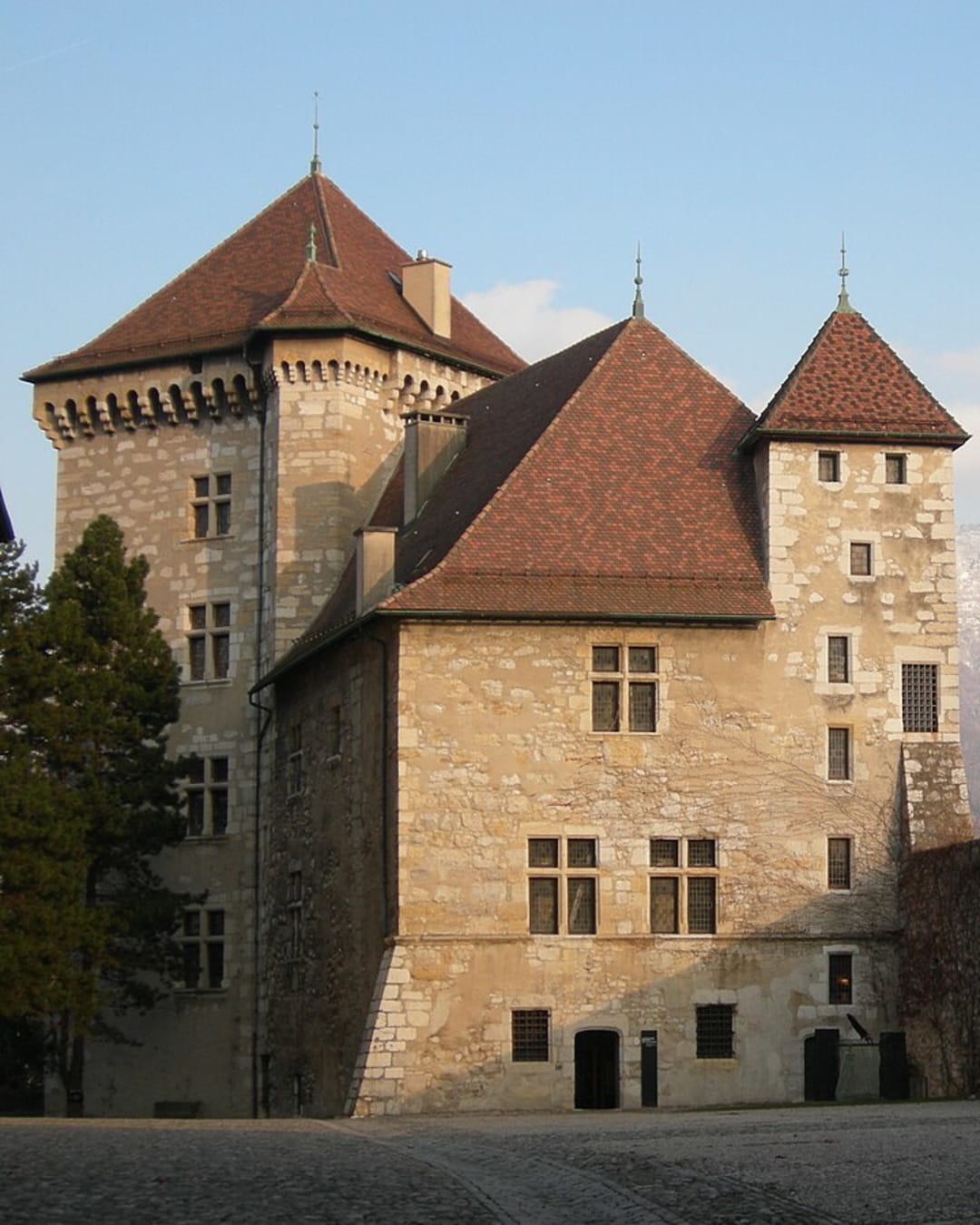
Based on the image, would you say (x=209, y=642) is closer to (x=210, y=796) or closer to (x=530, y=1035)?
(x=210, y=796)

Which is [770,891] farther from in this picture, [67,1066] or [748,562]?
[67,1066]

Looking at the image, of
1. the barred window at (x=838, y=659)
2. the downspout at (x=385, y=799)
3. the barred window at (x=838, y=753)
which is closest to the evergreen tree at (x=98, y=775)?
the downspout at (x=385, y=799)

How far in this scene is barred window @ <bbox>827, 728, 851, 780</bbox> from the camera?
3888 centimetres

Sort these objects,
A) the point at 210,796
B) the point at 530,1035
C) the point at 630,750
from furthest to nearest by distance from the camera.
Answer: the point at 210,796 → the point at 630,750 → the point at 530,1035

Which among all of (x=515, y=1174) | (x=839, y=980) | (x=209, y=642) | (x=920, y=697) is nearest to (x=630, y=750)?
(x=839, y=980)

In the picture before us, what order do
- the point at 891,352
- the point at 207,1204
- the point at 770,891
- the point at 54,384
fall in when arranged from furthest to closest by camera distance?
the point at 54,384
the point at 891,352
the point at 770,891
the point at 207,1204

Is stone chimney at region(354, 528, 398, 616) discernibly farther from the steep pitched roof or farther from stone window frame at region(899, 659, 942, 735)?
stone window frame at region(899, 659, 942, 735)

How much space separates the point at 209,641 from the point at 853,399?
49.9ft

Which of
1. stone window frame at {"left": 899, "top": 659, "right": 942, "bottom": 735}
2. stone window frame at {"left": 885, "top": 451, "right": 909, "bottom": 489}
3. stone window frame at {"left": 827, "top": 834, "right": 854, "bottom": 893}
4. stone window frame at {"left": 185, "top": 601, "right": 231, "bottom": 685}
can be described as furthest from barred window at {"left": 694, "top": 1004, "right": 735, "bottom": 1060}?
stone window frame at {"left": 185, "top": 601, "right": 231, "bottom": 685}

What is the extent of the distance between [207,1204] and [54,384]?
3572 centimetres

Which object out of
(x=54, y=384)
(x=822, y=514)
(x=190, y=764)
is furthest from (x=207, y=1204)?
(x=54, y=384)

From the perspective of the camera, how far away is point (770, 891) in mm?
38219

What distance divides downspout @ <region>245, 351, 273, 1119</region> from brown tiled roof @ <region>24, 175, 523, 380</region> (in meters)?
1.65

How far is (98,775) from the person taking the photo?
150 feet
